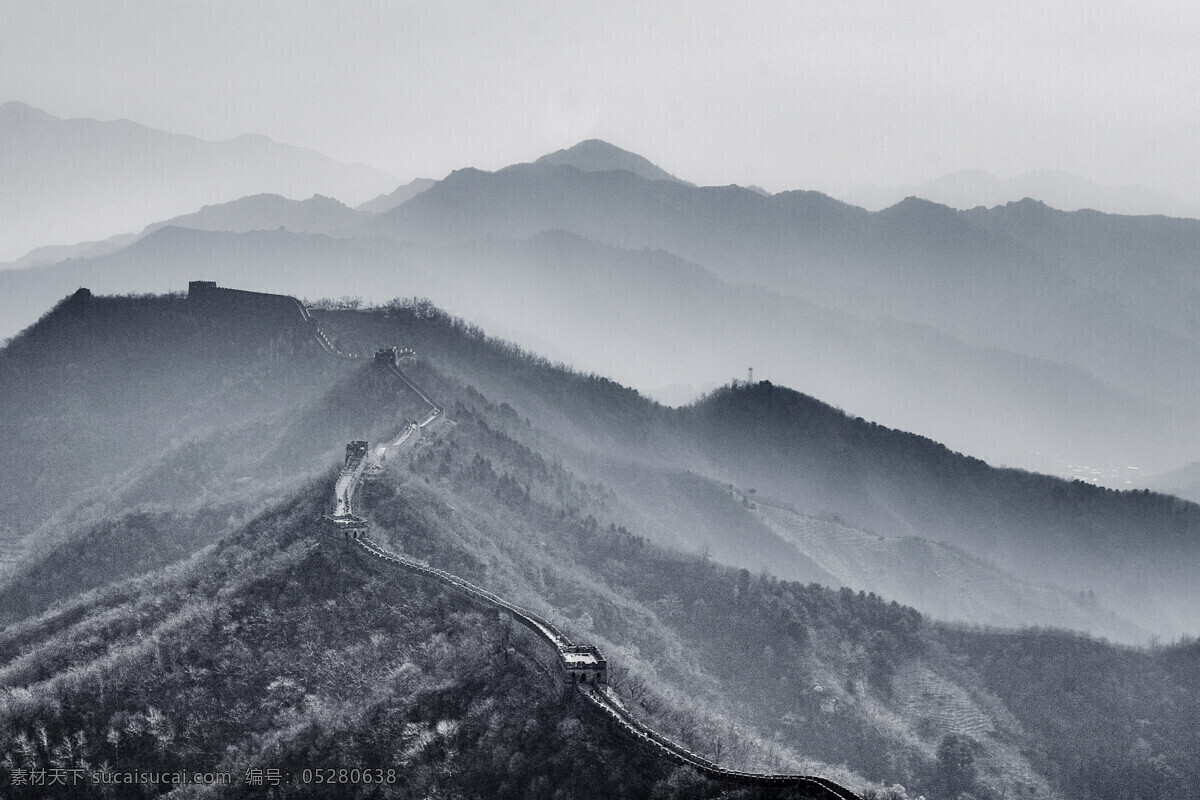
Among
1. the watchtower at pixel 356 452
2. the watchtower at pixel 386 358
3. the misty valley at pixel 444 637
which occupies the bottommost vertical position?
the misty valley at pixel 444 637

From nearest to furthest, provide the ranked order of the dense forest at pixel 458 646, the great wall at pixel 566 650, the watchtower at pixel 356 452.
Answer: the great wall at pixel 566 650
the dense forest at pixel 458 646
the watchtower at pixel 356 452

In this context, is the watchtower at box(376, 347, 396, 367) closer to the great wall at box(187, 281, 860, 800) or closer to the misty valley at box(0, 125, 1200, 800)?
the misty valley at box(0, 125, 1200, 800)

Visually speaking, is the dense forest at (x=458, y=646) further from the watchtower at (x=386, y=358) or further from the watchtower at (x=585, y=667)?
the watchtower at (x=386, y=358)

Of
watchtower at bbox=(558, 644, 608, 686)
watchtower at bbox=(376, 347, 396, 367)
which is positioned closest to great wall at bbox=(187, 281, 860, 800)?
watchtower at bbox=(558, 644, 608, 686)

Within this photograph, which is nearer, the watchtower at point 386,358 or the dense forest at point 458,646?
the dense forest at point 458,646

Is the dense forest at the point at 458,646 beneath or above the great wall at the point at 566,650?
beneath

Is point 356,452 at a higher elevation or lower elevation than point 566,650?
higher

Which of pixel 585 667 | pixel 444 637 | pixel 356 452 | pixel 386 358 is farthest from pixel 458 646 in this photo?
pixel 386 358

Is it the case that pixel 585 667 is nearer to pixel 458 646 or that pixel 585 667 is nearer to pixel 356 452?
pixel 458 646

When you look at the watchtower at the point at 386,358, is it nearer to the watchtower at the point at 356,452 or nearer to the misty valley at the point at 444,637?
the misty valley at the point at 444,637

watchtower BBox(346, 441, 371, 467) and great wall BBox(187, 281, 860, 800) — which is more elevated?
watchtower BBox(346, 441, 371, 467)

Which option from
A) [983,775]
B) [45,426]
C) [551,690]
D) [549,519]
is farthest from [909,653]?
[45,426]

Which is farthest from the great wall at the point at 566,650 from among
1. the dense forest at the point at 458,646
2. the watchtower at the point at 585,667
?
the dense forest at the point at 458,646

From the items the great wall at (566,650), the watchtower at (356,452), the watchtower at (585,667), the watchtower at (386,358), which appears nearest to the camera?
the great wall at (566,650)
